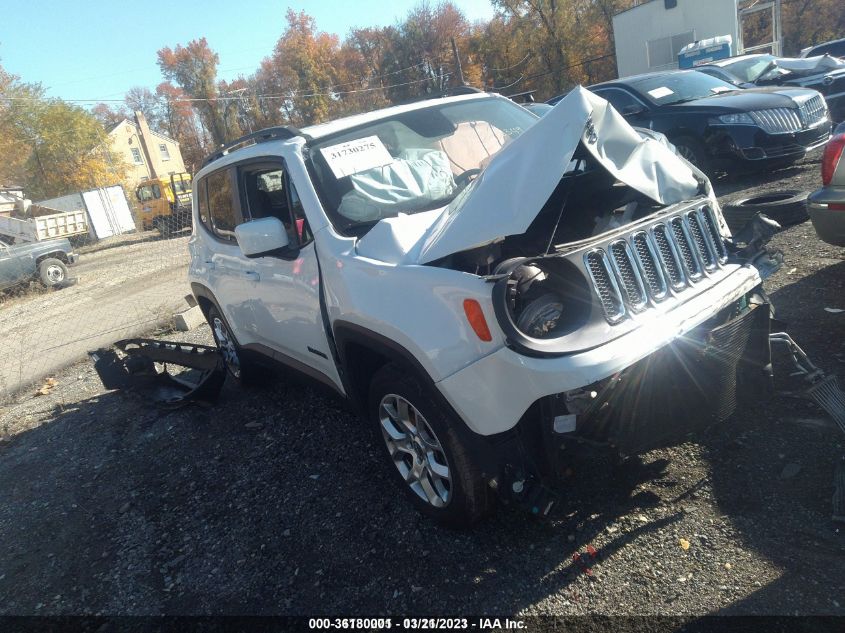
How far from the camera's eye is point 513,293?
2.47 m

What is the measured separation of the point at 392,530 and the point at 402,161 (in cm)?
210

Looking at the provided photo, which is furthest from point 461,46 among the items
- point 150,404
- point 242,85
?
point 150,404

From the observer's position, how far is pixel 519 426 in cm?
256

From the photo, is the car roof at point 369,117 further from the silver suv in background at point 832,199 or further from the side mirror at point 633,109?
the side mirror at point 633,109

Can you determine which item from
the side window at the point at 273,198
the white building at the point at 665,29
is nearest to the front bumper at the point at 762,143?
the side window at the point at 273,198

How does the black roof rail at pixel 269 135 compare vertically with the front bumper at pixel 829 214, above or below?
above

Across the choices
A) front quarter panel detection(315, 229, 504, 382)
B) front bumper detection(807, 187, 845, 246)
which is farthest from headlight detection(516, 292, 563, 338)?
front bumper detection(807, 187, 845, 246)

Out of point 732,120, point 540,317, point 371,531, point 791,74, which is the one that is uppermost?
point 791,74

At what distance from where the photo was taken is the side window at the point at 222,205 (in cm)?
454

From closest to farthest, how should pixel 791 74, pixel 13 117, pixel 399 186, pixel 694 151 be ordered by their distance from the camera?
1. pixel 399 186
2. pixel 694 151
3. pixel 791 74
4. pixel 13 117

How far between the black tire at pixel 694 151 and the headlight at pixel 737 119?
43 centimetres

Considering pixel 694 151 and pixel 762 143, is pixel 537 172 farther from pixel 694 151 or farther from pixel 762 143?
pixel 694 151

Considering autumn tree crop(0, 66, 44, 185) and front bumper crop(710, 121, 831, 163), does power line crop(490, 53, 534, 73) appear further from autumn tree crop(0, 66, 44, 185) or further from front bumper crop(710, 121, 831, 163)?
front bumper crop(710, 121, 831, 163)

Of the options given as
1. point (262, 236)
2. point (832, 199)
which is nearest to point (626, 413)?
point (262, 236)
